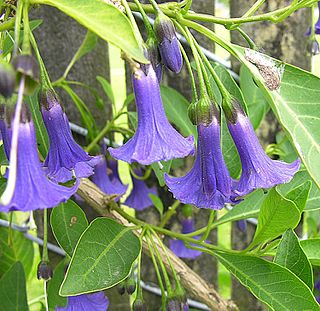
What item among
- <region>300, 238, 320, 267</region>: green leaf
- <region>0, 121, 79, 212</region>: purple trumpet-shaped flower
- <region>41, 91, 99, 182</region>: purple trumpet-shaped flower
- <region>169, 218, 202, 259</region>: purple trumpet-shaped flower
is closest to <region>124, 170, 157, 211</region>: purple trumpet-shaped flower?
<region>169, 218, 202, 259</region>: purple trumpet-shaped flower

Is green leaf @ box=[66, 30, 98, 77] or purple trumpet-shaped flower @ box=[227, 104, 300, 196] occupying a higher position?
green leaf @ box=[66, 30, 98, 77]

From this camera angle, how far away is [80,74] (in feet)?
5.73

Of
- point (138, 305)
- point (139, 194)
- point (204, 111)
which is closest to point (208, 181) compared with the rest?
point (204, 111)

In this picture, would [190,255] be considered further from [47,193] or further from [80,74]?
[47,193]

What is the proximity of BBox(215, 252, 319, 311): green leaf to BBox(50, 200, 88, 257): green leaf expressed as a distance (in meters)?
0.27

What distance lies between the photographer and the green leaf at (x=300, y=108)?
2.69 feet

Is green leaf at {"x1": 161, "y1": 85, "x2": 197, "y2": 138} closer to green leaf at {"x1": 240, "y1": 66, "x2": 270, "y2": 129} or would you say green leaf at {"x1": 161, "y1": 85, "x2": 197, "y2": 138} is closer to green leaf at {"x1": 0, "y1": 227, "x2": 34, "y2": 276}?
green leaf at {"x1": 240, "y1": 66, "x2": 270, "y2": 129}

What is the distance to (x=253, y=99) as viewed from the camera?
1.59 metres

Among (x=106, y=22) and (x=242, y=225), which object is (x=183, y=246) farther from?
(x=106, y=22)

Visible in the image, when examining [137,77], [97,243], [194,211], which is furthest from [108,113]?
[137,77]

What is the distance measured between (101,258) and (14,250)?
72 cm

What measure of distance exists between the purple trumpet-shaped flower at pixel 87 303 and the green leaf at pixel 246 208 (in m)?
0.28

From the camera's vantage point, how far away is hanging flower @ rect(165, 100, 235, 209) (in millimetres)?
933

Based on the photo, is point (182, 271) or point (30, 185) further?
point (182, 271)
